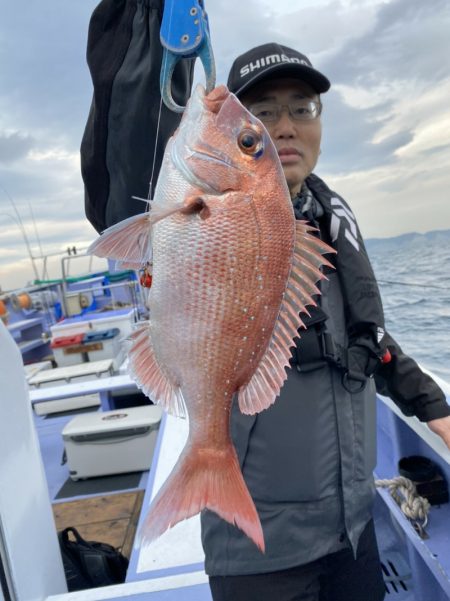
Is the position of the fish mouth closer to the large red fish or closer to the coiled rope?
the large red fish

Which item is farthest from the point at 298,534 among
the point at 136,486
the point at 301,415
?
the point at 136,486

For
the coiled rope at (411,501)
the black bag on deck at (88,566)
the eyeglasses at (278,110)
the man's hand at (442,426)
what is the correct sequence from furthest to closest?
1. the black bag on deck at (88,566)
2. the coiled rope at (411,501)
3. the man's hand at (442,426)
4. the eyeglasses at (278,110)

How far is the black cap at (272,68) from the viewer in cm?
147

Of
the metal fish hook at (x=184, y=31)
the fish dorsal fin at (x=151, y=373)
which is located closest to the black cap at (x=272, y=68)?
the metal fish hook at (x=184, y=31)

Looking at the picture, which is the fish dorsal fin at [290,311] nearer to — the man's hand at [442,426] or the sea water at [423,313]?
the man's hand at [442,426]

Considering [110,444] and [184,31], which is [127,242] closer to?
[184,31]

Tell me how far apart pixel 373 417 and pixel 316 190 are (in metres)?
0.90

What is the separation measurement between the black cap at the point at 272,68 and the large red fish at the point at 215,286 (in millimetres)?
493

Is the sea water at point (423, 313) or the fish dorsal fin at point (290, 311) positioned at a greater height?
the fish dorsal fin at point (290, 311)

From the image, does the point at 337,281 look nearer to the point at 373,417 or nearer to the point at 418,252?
the point at 373,417

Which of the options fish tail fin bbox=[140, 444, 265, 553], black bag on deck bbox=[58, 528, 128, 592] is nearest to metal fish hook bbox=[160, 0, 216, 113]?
fish tail fin bbox=[140, 444, 265, 553]

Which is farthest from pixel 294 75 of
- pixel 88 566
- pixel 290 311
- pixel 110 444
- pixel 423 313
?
pixel 423 313

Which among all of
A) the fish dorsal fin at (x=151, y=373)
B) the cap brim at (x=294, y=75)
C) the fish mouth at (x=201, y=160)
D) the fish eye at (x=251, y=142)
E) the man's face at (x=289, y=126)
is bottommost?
the fish dorsal fin at (x=151, y=373)

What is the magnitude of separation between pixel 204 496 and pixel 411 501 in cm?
163
